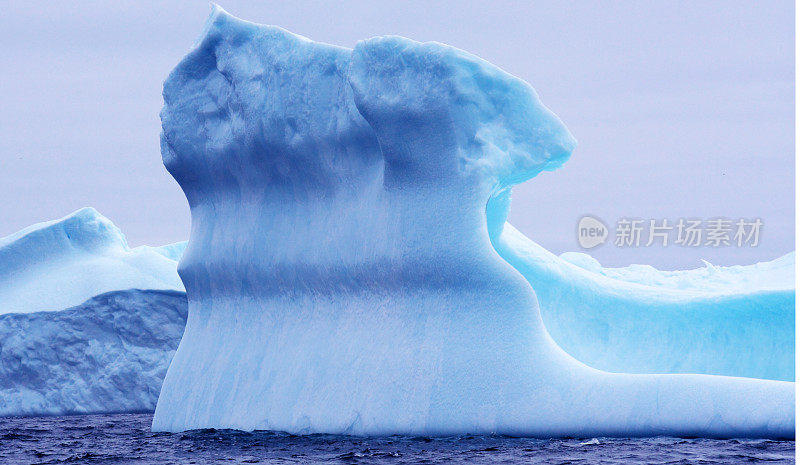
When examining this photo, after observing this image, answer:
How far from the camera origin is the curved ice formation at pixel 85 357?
17.0m

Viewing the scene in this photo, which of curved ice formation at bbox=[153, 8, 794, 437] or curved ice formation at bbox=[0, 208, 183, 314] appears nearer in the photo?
curved ice formation at bbox=[153, 8, 794, 437]

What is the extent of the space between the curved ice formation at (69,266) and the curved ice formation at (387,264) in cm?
553

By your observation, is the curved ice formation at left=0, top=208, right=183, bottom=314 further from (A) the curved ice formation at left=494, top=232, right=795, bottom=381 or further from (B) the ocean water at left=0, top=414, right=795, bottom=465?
(A) the curved ice formation at left=494, top=232, right=795, bottom=381

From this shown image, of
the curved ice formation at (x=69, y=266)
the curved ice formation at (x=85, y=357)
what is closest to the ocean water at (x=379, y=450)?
the curved ice formation at (x=85, y=357)

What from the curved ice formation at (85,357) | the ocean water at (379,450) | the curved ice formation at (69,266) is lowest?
the ocean water at (379,450)

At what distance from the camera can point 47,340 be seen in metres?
17.0

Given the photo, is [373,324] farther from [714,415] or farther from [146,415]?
[146,415]

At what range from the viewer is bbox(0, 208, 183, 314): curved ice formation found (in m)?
17.2

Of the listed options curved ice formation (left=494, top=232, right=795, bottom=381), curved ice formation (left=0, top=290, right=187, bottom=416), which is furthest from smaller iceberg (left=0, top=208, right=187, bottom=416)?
curved ice formation (left=494, top=232, right=795, bottom=381)

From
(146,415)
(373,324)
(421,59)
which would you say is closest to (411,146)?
(421,59)

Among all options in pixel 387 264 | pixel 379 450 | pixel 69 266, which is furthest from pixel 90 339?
pixel 379 450

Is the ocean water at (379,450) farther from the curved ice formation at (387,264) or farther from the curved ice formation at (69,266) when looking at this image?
the curved ice formation at (69,266)

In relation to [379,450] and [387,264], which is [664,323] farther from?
[379,450]

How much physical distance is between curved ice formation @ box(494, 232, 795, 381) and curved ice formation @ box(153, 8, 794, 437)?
1.46 metres
